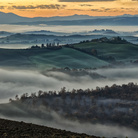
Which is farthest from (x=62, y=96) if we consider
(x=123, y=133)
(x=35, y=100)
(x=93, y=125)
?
(x=123, y=133)

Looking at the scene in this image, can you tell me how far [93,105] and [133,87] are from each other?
114 ft

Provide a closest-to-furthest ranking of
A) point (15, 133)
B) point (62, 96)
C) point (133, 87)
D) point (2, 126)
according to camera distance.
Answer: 1. point (15, 133)
2. point (2, 126)
3. point (62, 96)
4. point (133, 87)

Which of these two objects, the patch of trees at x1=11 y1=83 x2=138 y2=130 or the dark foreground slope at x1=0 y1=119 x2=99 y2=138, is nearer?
the dark foreground slope at x1=0 y1=119 x2=99 y2=138

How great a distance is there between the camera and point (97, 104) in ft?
370

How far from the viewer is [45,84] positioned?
611ft

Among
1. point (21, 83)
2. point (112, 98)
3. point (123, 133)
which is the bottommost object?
point (123, 133)

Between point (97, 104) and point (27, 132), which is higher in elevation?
point (97, 104)

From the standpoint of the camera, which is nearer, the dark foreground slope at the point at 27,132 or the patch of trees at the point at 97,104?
the dark foreground slope at the point at 27,132

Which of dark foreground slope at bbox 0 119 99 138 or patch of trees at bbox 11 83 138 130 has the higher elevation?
patch of trees at bbox 11 83 138 130

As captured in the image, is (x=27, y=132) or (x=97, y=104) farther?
(x=97, y=104)

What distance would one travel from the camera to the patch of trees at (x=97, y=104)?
99.2 metres

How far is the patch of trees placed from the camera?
9925 cm

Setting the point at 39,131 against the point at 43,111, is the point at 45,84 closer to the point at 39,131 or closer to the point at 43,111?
the point at 43,111

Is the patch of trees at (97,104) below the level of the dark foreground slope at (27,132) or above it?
above
